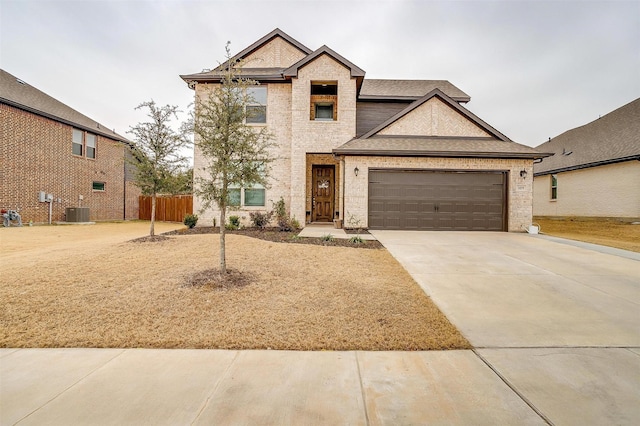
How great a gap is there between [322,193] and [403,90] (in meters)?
8.41

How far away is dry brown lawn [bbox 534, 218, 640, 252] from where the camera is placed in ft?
34.4

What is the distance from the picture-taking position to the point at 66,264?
632 cm

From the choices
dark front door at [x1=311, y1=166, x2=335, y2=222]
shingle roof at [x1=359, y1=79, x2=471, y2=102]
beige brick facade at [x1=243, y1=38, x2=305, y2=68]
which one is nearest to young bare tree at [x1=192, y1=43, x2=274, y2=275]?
dark front door at [x1=311, y1=166, x2=335, y2=222]

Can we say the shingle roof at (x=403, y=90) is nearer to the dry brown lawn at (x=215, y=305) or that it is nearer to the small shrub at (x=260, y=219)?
the small shrub at (x=260, y=219)

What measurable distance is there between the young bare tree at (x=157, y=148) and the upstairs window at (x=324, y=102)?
21.6 ft

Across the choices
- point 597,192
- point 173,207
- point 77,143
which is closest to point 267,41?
point 173,207

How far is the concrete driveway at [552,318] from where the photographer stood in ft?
7.89

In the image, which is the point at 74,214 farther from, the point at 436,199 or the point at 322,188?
the point at 436,199

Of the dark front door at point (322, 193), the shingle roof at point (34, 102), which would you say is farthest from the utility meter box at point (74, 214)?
the dark front door at point (322, 193)

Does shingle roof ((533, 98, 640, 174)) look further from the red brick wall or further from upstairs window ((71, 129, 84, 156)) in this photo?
upstairs window ((71, 129, 84, 156))

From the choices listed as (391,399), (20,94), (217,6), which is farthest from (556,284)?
(20,94)

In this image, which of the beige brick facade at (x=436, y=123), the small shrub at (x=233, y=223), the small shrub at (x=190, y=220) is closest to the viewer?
the small shrub at (x=233, y=223)

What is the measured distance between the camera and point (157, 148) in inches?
380

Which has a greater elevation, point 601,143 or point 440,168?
point 601,143
